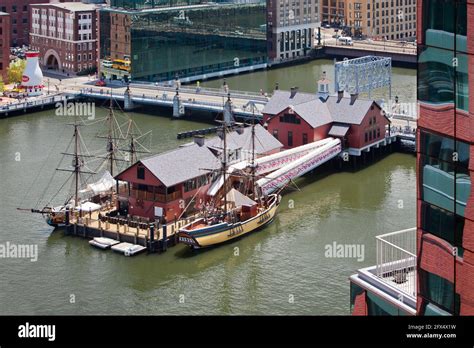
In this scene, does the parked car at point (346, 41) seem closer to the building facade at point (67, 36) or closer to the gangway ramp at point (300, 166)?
the building facade at point (67, 36)

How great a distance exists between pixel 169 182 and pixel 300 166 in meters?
10.5

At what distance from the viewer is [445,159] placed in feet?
51.3

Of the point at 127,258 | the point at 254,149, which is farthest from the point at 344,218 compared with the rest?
the point at 127,258

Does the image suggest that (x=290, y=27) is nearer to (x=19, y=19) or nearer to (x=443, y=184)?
(x=19, y=19)

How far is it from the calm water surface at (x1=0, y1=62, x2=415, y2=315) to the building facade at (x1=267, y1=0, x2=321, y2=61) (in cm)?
4665

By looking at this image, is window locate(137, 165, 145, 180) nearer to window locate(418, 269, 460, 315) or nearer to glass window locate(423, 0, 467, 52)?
window locate(418, 269, 460, 315)

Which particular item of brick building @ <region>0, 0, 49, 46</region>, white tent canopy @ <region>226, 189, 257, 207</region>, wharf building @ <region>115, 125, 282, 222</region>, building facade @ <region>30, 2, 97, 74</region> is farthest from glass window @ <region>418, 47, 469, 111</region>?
brick building @ <region>0, 0, 49, 46</region>

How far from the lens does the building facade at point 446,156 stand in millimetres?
15109

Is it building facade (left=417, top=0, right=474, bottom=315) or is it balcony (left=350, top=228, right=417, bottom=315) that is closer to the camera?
building facade (left=417, top=0, right=474, bottom=315)

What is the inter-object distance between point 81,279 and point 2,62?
53.5 metres

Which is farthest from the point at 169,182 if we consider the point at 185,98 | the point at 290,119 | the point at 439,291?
the point at 185,98

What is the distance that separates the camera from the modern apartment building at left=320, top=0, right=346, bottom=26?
12181 cm

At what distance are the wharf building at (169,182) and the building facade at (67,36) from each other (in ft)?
155
